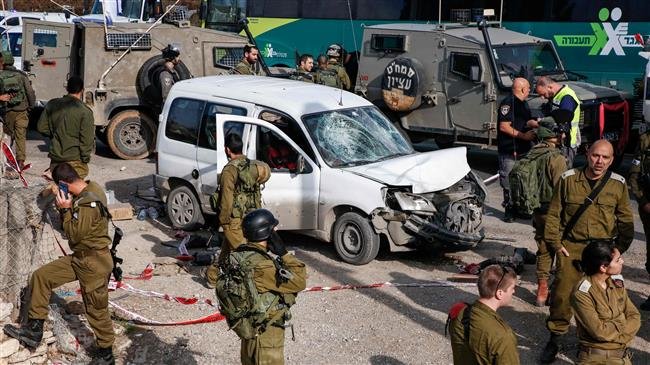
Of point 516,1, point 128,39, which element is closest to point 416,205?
point 128,39

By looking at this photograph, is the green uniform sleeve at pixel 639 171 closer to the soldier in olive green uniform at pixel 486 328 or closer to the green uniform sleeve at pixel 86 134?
the soldier in olive green uniform at pixel 486 328

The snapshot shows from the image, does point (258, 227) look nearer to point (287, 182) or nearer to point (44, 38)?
point (287, 182)

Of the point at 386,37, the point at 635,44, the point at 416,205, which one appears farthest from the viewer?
the point at 635,44

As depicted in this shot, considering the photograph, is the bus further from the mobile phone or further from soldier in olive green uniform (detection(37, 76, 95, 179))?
the mobile phone

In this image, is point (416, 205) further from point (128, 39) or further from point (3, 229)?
point (128, 39)

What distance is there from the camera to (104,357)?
6.84 m

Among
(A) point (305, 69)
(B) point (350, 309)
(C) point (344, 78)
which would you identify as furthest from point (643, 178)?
(A) point (305, 69)

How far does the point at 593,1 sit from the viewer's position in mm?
17344

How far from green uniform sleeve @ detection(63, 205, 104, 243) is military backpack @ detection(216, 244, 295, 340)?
167cm

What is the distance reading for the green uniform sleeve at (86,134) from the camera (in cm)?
1003

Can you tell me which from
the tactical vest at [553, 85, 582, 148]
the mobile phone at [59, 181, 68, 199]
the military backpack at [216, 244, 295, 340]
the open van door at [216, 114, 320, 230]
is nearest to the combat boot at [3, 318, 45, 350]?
the mobile phone at [59, 181, 68, 199]

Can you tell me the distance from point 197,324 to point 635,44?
11.9 meters

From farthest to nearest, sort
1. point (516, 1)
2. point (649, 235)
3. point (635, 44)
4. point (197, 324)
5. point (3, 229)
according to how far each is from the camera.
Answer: point (516, 1), point (635, 44), point (649, 235), point (197, 324), point (3, 229)

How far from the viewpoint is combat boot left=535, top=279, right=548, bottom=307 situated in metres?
8.05
